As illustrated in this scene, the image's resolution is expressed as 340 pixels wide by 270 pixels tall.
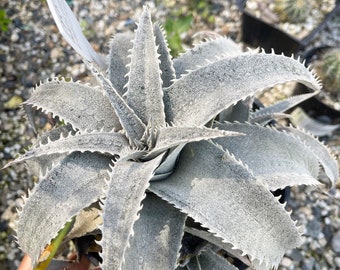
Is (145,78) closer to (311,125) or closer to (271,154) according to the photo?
(271,154)

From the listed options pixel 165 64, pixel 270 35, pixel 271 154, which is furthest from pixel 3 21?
pixel 271 154

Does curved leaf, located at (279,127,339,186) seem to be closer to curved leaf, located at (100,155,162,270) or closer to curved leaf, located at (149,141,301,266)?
curved leaf, located at (149,141,301,266)

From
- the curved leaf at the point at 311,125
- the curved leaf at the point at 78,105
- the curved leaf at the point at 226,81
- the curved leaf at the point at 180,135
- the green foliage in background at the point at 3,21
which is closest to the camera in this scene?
the curved leaf at the point at 180,135

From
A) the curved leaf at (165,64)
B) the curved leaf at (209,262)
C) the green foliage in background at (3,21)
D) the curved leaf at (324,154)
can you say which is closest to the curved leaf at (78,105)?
the curved leaf at (165,64)

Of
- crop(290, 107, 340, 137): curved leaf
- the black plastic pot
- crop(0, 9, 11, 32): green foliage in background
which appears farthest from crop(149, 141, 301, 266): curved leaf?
crop(0, 9, 11, 32): green foliage in background

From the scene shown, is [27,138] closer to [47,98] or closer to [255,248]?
[47,98]

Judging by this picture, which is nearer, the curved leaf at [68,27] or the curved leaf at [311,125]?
the curved leaf at [68,27]

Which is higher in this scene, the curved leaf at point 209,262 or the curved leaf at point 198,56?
the curved leaf at point 198,56

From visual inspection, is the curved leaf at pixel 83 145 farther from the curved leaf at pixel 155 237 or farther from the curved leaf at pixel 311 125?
the curved leaf at pixel 311 125
